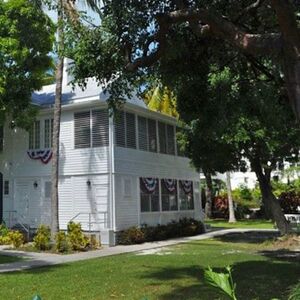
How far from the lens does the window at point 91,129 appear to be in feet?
71.8

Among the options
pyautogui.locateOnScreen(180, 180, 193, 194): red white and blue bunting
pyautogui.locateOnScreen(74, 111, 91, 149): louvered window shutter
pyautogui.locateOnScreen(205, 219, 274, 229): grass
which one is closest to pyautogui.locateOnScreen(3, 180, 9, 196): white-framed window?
pyautogui.locateOnScreen(74, 111, 91, 149): louvered window shutter

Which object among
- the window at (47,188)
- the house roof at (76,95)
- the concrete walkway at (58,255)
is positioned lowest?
the concrete walkway at (58,255)

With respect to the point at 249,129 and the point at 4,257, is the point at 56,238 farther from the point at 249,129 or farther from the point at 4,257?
the point at 249,129

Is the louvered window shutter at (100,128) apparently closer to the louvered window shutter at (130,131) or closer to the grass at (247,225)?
the louvered window shutter at (130,131)

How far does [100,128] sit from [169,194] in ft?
20.2

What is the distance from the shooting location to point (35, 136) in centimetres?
2402

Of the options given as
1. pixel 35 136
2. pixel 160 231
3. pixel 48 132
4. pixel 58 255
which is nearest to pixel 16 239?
pixel 58 255

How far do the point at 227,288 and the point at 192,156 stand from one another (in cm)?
1790

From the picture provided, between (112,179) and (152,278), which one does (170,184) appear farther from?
(152,278)

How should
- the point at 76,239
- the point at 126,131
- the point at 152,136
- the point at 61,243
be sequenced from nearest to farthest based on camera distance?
the point at 61,243, the point at 76,239, the point at 126,131, the point at 152,136

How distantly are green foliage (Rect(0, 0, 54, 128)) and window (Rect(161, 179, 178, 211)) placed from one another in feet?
27.1

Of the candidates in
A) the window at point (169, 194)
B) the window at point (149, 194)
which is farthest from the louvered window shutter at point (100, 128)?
the window at point (169, 194)

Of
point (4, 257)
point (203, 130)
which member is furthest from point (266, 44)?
point (4, 257)

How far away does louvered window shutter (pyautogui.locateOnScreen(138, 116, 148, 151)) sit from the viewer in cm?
2391
